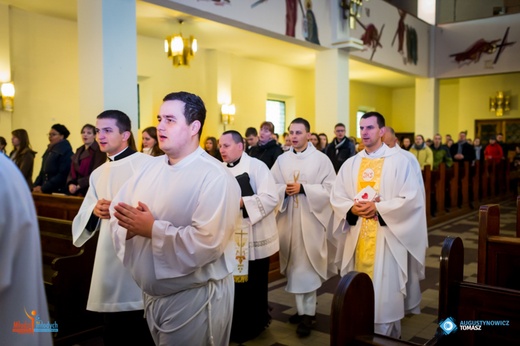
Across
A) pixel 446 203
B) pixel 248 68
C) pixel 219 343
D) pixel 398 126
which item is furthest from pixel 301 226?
pixel 398 126

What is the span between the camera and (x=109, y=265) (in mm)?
3068

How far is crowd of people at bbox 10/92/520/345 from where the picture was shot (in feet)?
7.38

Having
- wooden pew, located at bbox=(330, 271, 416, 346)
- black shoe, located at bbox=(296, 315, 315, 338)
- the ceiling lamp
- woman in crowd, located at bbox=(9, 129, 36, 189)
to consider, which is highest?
the ceiling lamp

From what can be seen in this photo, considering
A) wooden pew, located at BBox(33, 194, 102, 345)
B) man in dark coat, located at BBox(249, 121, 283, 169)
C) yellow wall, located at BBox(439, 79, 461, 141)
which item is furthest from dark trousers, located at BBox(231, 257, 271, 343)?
yellow wall, located at BBox(439, 79, 461, 141)

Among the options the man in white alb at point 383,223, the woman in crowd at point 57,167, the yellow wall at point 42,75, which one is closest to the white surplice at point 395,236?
the man in white alb at point 383,223

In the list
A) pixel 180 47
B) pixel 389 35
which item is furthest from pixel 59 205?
pixel 389 35

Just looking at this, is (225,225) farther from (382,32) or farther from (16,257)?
(382,32)

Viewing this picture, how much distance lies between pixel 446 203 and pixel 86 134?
8425 millimetres

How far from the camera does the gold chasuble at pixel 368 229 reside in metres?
3.94

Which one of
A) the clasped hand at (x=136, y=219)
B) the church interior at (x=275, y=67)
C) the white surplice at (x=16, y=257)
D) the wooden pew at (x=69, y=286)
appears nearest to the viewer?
the white surplice at (x=16, y=257)

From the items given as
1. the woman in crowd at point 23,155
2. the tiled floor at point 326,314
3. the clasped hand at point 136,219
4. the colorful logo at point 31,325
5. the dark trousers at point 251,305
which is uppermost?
the woman in crowd at point 23,155

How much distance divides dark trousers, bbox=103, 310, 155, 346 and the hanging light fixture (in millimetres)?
8037

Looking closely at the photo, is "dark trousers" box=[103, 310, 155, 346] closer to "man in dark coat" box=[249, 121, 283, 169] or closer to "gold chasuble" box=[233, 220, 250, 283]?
"gold chasuble" box=[233, 220, 250, 283]
